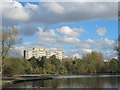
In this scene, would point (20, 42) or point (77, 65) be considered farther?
point (77, 65)

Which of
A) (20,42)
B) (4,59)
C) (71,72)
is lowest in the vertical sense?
(71,72)

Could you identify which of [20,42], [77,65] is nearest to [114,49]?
[20,42]

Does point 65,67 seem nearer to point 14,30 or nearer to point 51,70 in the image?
point 51,70

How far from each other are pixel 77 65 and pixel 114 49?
5974cm

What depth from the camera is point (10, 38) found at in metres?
43.4

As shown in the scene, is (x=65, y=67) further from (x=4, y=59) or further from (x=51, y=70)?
(x=4, y=59)

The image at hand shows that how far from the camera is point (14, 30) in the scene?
4391 centimetres

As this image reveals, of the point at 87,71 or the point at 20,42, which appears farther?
the point at 87,71

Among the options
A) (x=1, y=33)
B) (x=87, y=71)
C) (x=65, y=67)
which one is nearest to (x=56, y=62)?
(x=65, y=67)

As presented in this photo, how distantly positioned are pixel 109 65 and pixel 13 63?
188 ft

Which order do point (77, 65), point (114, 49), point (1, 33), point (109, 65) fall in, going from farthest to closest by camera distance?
point (77, 65)
point (109, 65)
point (114, 49)
point (1, 33)

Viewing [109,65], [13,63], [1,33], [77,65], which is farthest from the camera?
[77,65]

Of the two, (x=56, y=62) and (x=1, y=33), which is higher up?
(x=1, y=33)

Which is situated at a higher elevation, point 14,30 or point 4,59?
point 14,30
